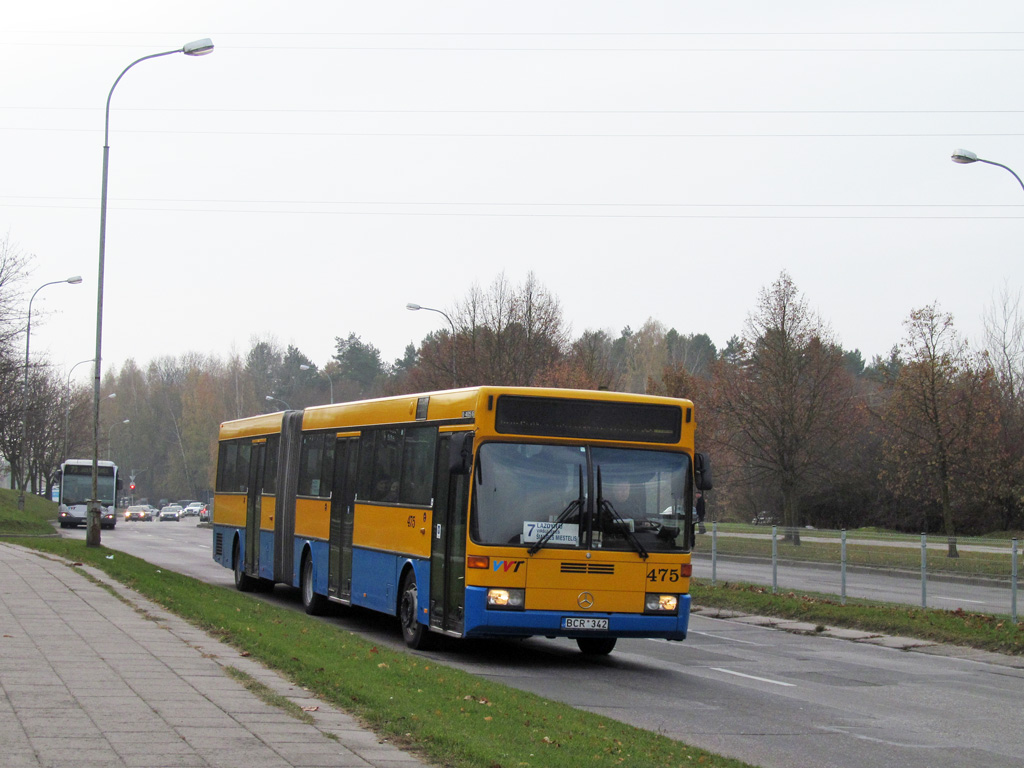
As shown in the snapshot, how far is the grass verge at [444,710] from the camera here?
25.1 feet

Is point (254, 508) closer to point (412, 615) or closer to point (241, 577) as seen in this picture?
point (241, 577)

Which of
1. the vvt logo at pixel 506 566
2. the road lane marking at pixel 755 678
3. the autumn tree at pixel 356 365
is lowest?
the road lane marking at pixel 755 678

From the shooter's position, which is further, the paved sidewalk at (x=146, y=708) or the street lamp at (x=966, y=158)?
the street lamp at (x=966, y=158)

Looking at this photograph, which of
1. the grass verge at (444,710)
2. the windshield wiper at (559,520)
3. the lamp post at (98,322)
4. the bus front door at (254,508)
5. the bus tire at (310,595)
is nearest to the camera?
the grass verge at (444,710)

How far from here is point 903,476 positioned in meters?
40.4

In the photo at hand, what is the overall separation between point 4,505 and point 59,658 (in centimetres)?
5044

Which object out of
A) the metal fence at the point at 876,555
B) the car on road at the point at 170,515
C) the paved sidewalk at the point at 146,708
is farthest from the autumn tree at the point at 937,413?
the car on road at the point at 170,515

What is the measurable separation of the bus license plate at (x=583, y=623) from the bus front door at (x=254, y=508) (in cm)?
1026

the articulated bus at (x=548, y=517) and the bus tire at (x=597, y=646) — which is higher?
the articulated bus at (x=548, y=517)

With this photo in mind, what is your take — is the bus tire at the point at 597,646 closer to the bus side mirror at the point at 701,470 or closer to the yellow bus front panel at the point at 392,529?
the yellow bus front panel at the point at 392,529

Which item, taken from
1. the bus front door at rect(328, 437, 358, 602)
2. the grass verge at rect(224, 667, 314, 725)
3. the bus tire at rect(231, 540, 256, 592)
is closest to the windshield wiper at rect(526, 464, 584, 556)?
the grass verge at rect(224, 667, 314, 725)

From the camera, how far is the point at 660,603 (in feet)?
44.7

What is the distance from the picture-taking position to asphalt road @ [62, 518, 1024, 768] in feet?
30.8

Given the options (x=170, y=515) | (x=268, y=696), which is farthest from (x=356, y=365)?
(x=268, y=696)
